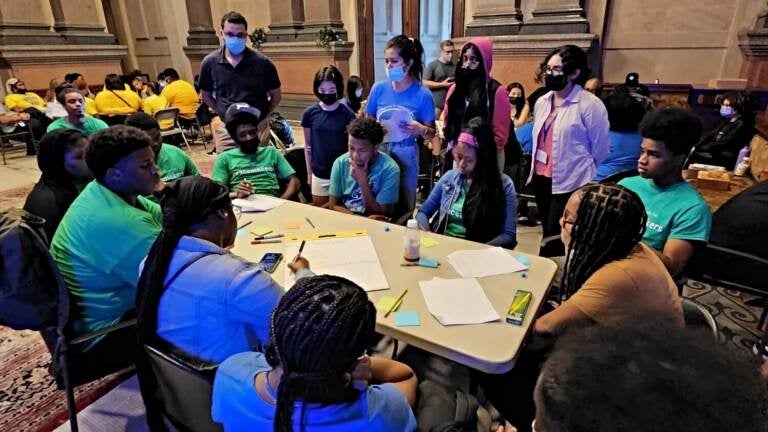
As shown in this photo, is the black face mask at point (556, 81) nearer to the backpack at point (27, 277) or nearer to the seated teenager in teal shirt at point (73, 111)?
the backpack at point (27, 277)

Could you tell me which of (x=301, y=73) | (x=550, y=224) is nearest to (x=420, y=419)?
(x=550, y=224)

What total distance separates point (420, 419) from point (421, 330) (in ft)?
0.85

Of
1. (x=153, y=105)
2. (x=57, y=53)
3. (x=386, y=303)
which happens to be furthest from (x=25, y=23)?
(x=386, y=303)

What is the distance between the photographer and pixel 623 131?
2.94m

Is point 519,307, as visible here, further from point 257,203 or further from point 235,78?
point 235,78

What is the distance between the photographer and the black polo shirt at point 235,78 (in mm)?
3492

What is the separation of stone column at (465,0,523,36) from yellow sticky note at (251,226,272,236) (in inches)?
210

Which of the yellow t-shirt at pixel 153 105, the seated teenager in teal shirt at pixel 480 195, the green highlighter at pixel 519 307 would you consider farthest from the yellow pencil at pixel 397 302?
the yellow t-shirt at pixel 153 105

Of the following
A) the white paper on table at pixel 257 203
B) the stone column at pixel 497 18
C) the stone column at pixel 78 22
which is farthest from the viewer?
the stone column at pixel 78 22

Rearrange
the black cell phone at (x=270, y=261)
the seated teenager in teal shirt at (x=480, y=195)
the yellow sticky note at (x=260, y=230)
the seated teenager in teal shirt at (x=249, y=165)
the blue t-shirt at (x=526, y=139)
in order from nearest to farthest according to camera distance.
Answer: the black cell phone at (x=270, y=261)
the yellow sticky note at (x=260, y=230)
the seated teenager in teal shirt at (x=480, y=195)
the seated teenager in teal shirt at (x=249, y=165)
the blue t-shirt at (x=526, y=139)

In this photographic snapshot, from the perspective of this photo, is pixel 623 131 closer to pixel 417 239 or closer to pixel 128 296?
pixel 417 239

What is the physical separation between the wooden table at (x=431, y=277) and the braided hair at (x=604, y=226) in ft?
0.73

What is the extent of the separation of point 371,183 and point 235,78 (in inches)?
67.4

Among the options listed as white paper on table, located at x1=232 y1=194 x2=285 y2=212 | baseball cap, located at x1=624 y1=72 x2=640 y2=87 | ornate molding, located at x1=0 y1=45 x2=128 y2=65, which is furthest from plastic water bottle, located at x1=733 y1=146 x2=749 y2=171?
ornate molding, located at x1=0 y1=45 x2=128 y2=65
